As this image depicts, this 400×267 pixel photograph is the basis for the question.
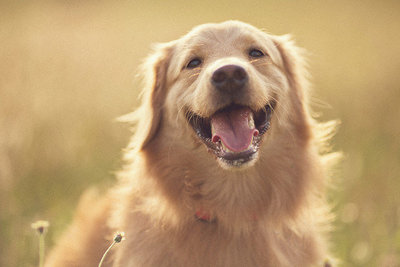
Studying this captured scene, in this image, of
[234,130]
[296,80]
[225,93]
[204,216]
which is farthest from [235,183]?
[296,80]

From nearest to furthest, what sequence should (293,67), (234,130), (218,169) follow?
1. (234,130)
2. (218,169)
3. (293,67)

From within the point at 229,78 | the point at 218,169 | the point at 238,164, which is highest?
the point at 229,78

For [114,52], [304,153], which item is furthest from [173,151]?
[114,52]

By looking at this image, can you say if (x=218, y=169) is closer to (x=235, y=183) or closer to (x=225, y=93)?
(x=235, y=183)

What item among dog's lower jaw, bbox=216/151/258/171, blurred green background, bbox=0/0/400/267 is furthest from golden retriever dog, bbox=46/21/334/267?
blurred green background, bbox=0/0/400/267

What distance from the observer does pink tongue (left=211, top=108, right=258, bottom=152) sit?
314cm

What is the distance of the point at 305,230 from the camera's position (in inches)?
137

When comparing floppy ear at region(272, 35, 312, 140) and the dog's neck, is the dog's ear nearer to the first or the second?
floppy ear at region(272, 35, 312, 140)

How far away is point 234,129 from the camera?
3203 millimetres

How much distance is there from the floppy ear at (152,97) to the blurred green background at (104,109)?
2.48 feet

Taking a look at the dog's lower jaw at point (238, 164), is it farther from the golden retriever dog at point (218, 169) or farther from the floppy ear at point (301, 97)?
the floppy ear at point (301, 97)

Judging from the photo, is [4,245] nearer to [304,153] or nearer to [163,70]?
[163,70]

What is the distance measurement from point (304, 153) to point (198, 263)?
118 centimetres

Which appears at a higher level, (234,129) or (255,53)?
(255,53)
